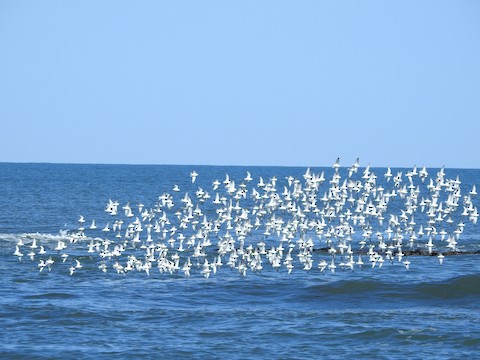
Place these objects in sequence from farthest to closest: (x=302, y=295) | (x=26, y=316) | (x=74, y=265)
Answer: (x=74, y=265) → (x=302, y=295) → (x=26, y=316)

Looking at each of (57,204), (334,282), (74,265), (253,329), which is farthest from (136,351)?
(57,204)

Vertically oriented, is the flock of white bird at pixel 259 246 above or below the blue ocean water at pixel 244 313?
above

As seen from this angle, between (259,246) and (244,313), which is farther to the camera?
(259,246)

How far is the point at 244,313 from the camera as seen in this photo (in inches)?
1622

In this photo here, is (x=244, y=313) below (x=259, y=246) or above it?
below

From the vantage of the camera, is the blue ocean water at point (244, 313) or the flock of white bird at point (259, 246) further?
the flock of white bird at point (259, 246)

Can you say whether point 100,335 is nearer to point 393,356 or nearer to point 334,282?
point 393,356

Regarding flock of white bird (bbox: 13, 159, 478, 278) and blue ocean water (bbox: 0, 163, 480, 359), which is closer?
blue ocean water (bbox: 0, 163, 480, 359)

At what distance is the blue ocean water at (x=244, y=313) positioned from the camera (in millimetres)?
35281

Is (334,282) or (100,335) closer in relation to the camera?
(100,335)

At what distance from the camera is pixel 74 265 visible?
54.5 m

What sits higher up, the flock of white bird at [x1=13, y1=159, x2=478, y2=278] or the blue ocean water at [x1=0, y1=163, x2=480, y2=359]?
the flock of white bird at [x1=13, y1=159, x2=478, y2=278]

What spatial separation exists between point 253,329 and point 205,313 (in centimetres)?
349

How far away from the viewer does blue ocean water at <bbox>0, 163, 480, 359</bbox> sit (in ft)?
116
